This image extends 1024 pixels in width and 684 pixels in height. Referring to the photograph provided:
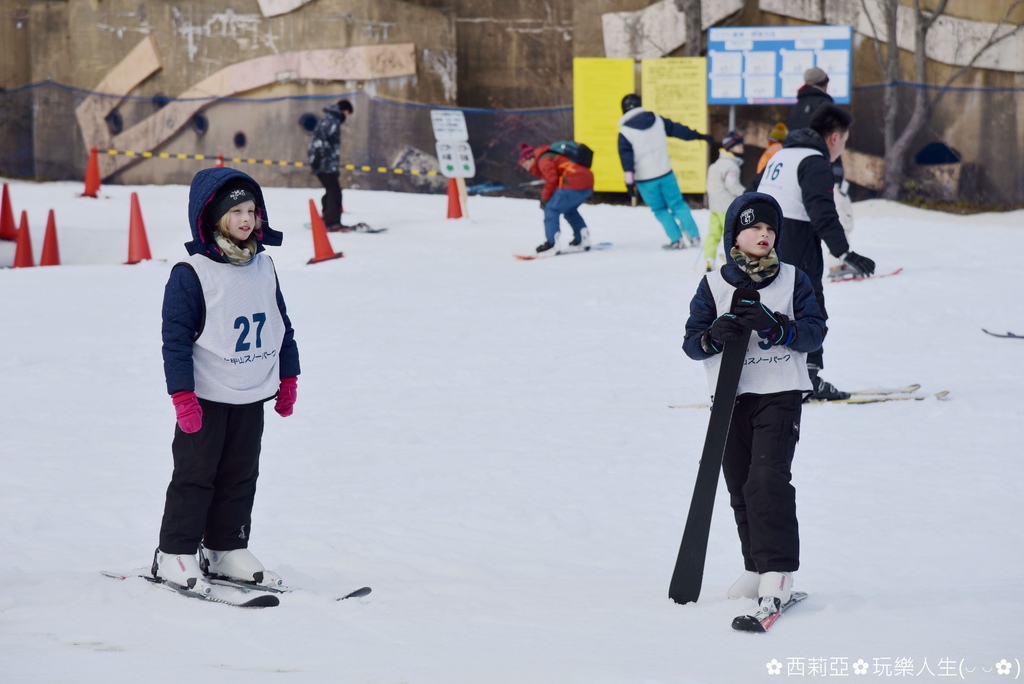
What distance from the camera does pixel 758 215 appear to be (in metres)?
4.05

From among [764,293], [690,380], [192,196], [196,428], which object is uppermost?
[192,196]

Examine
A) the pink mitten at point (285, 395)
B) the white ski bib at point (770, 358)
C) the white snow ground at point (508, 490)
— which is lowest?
the white snow ground at point (508, 490)

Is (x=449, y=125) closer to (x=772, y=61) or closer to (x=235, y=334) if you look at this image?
(x=772, y=61)

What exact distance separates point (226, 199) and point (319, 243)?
9631 mm

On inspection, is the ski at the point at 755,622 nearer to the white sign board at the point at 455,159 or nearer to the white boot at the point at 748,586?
the white boot at the point at 748,586

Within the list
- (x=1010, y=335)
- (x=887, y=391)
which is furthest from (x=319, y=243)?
(x=887, y=391)

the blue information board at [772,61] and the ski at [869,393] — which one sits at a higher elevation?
the blue information board at [772,61]

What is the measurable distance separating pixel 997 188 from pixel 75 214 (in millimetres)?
13363

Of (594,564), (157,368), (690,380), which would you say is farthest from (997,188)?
(594,564)

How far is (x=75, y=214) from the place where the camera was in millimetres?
16688

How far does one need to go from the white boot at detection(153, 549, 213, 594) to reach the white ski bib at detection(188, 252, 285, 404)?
54 cm

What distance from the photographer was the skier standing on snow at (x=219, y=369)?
407 centimetres

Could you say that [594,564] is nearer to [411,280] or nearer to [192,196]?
[192,196]

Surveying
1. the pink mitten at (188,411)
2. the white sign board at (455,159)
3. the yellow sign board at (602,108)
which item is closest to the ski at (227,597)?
the pink mitten at (188,411)
